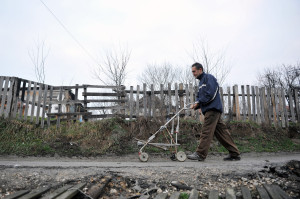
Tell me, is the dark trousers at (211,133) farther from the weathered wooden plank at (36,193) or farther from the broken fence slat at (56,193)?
the weathered wooden plank at (36,193)

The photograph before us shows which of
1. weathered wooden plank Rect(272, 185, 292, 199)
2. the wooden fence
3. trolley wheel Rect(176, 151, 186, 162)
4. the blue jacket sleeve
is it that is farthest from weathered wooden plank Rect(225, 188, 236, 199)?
the wooden fence

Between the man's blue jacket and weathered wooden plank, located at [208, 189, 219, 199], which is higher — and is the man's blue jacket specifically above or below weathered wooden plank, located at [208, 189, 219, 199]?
above

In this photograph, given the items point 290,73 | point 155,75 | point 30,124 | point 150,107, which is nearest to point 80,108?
point 30,124

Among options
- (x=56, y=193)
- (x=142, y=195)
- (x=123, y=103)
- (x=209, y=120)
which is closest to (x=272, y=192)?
(x=142, y=195)

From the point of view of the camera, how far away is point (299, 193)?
2230mm

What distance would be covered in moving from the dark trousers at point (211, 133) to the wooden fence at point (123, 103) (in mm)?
4172

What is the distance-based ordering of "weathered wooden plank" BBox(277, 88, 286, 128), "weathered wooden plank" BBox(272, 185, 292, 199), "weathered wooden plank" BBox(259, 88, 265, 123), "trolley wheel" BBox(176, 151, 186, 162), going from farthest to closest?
1. "weathered wooden plank" BBox(277, 88, 286, 128)
2. "weathered wooden plank" BBox(259, 88, 265, 123)
3. "trolley wheel" BBox(176, 151, 186, 162)
4. "weathered wooden plank" BBox(272, 185, 292, 199)

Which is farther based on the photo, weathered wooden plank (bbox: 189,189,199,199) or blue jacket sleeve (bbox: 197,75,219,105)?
blue jacket sleeve (bbox: 197,75,219,105)

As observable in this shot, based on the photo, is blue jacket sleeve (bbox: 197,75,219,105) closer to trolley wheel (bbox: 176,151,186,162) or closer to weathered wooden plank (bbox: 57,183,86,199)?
trolley wheel (bbox: 176,151,186,162)

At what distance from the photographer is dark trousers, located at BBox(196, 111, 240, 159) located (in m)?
4.09

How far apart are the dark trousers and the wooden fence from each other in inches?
164

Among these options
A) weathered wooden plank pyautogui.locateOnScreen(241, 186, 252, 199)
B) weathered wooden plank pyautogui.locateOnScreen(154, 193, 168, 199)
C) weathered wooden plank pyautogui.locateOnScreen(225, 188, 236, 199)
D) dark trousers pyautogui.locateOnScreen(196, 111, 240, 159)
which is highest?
dark trousers pyautogui.locateOnScreen(196, 111, 240, 159)

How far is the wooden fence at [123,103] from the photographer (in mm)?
8398

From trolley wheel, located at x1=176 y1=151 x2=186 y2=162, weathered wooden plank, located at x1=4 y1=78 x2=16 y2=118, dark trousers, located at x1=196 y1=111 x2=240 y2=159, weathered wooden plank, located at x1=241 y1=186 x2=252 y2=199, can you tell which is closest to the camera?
weathered wooden plank, located at x1=241 y1=186 x2=252 y2=199
